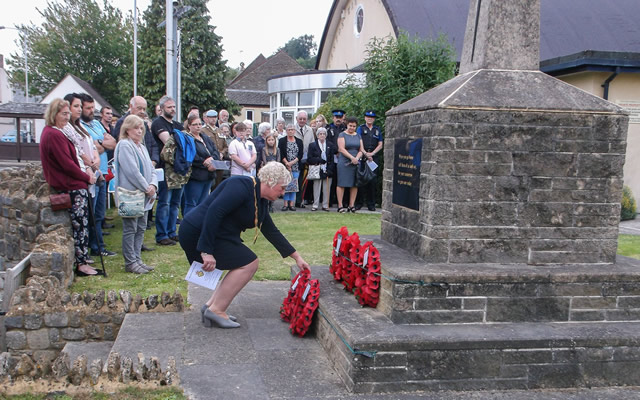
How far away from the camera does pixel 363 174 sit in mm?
11781

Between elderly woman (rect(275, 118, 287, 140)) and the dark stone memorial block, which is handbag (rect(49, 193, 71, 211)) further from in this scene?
elderly woman (rect(275, 118, 287, 140))

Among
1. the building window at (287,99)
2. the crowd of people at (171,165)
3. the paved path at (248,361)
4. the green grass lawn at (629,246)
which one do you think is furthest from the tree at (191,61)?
the paved path at (248,361)

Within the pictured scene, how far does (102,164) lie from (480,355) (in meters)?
6.86

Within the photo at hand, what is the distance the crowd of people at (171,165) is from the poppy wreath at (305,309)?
0.76 ft

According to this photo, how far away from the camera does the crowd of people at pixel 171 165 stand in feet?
20.7

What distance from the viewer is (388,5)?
2311 cm

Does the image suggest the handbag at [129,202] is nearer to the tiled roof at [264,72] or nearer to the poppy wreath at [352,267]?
the poppy wreath at [352,267]

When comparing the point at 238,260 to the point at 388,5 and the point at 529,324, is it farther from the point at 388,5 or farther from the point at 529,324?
the point at 388,5

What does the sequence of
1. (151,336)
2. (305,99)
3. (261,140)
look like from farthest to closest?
(305,99), (261,140), (151,336)

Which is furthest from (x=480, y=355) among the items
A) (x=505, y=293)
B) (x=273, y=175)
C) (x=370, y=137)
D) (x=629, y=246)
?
(x=370, y=137)

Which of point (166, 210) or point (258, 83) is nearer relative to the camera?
point (166, 210)

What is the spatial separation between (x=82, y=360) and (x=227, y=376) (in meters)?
0.98

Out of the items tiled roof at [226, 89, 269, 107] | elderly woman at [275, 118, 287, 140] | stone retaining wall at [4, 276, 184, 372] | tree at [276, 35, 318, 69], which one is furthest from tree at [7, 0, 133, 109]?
tree at [276, 35, 318, 69]

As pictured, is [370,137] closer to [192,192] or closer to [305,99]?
[192,192]
